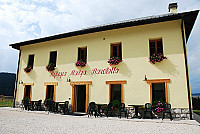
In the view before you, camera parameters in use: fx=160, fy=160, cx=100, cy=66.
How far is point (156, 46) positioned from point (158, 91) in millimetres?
2427

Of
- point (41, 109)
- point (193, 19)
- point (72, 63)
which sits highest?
point (193, 19)

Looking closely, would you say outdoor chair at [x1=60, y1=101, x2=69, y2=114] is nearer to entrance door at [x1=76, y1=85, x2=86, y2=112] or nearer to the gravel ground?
entrance door at [x1=76, y1=85, x2=86, y2=112]

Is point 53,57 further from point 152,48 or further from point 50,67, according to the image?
point 152,48

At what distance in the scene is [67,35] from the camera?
34.8ft

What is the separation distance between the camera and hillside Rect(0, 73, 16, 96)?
98.4 feet

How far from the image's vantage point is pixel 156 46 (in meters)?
8.72

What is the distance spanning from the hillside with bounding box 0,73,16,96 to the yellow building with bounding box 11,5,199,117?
21.2 metres

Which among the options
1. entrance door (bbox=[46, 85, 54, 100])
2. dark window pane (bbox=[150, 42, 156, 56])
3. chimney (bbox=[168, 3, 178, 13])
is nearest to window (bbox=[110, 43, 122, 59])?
dark window pane (bbox=[150, 42, 156, 56])

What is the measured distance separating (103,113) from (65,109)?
2448mm

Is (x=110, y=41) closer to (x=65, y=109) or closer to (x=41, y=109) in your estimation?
(x=65, y=109)

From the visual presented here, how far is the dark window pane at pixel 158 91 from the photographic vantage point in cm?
807

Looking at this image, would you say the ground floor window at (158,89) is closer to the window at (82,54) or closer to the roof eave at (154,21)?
the roof eave at (154,21)

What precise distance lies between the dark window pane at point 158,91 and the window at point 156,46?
1.74m

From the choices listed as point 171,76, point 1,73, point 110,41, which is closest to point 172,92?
point 171,76
